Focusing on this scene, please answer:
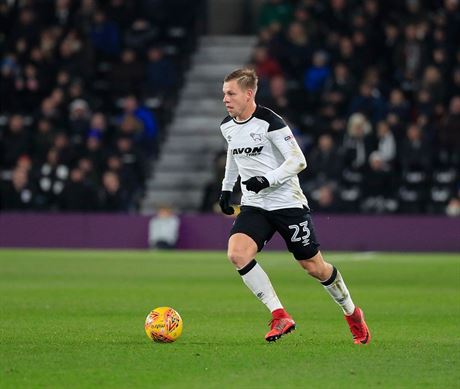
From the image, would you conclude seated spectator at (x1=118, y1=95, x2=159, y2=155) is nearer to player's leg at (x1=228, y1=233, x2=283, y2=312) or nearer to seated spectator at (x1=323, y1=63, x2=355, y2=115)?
seated spectator at (x1=323, y1=63, x2=355, y2=115)

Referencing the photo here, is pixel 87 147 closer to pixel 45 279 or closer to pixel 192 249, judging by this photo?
pixel 192 249

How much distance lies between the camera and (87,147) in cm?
2889

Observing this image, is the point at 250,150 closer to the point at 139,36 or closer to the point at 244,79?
the point at 244,79

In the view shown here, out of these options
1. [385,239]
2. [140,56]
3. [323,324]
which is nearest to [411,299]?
[323,324]

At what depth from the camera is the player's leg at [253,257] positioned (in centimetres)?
1081

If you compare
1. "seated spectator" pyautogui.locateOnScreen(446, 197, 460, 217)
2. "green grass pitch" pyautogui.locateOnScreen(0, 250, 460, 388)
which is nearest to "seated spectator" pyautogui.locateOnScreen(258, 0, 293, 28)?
"seated spectator" pyautogui.locateOnScreen(446, 197, 460, 217)

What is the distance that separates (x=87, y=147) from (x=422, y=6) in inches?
311

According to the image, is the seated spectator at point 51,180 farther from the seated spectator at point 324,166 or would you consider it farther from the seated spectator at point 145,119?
the seated spectator at point 324,166

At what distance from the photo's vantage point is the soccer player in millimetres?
10875

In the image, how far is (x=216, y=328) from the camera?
12.4 meters

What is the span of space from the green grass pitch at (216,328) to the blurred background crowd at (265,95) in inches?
146

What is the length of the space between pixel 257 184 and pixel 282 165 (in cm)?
33

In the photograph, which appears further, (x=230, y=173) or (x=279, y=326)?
(x=230, y=173)

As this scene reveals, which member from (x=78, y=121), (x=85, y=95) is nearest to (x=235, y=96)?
(x=78, y=121)
